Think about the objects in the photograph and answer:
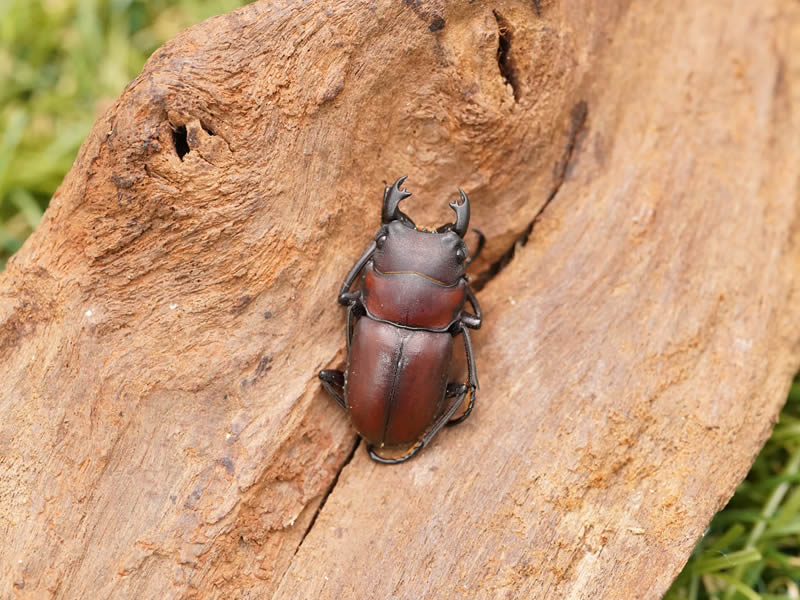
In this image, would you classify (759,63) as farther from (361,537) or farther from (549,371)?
(361,537)

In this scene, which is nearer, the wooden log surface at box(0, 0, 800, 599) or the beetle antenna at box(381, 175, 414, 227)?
the wooden log surface at box(0, 0, 800, 599)

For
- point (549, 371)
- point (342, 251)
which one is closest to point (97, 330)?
point (342, 251)

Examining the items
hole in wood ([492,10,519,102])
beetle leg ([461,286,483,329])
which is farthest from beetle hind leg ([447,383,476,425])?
hole in wood ([492,10,519,102])

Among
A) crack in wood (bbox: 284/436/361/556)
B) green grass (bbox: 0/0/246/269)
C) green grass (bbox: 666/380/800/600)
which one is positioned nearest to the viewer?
crack in wood (bbox: 284/436/361/556)

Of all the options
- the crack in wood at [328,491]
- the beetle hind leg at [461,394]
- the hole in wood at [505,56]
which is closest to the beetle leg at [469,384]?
the beetle hind leg at [461,394]

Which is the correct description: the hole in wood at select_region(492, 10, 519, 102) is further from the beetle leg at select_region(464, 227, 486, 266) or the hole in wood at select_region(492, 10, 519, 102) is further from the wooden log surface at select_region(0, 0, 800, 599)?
the beetle leg at select_region(464, 227, 486, 266)

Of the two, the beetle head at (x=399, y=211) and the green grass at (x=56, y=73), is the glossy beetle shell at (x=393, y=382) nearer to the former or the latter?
the beetle head at (x=399, y=211)

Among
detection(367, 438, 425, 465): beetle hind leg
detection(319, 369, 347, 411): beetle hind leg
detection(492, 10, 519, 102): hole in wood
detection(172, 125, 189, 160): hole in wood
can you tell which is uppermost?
detection(172, 125, 189, 160): hole in wood

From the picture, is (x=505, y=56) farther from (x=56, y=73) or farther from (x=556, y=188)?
(x=56, y=73)
